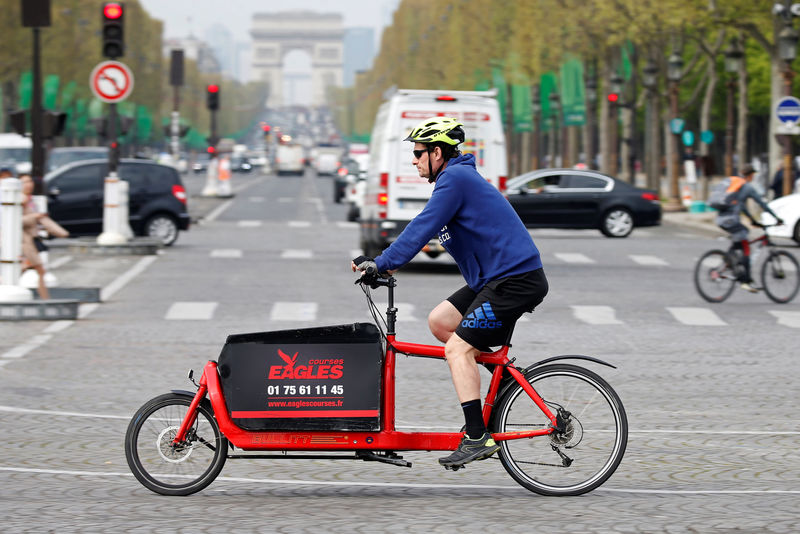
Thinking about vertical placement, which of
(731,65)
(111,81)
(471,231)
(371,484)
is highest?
(731,65)

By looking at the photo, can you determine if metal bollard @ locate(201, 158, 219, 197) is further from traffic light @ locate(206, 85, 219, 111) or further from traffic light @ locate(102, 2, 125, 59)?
traffic light @ locate(102, 2, 125, 59)

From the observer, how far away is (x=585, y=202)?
110ft

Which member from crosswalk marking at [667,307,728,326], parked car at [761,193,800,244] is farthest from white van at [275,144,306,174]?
crosswalk marking at [667,307,728,326]

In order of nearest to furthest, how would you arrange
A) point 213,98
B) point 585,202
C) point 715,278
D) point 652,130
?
point 715,278, point 585,202, point 213,98, point 652,130

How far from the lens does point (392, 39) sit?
127375 mm

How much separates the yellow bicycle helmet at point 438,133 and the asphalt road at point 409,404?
1.59m

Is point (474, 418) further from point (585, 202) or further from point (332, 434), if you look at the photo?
point (585, 202)

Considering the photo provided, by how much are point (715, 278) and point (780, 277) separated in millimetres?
753

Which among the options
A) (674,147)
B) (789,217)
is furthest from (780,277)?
(674,147)

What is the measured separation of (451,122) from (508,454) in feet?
4.99

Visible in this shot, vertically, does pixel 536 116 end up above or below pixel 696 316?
above

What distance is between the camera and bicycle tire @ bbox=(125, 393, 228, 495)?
283 inches

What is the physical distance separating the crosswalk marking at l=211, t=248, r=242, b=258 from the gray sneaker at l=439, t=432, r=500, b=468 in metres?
19.4

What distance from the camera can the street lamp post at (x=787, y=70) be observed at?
33.3 meters
